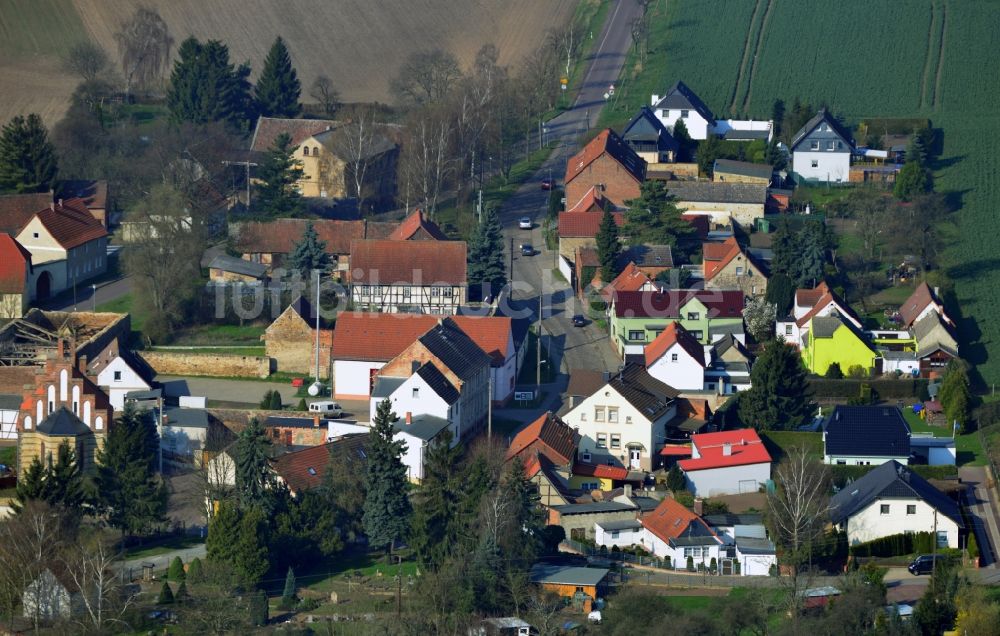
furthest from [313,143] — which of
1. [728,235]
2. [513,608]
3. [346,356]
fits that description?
[513,608]

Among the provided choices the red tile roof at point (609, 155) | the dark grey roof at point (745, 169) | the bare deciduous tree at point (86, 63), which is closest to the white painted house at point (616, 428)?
the red tile roof at point (609, 155)

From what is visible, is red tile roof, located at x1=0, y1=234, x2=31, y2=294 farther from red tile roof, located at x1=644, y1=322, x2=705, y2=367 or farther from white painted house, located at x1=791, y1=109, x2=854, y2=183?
white painted house, located at x1=791, y1=109, x2=854, y2=183

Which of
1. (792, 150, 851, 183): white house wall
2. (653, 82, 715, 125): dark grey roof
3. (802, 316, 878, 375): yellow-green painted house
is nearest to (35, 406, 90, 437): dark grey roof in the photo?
(802, 316, 878, 375): yellow-green painted house

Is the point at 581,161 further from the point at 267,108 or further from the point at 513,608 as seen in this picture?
the point at 513,608

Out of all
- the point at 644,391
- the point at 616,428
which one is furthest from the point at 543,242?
the point at 616,428

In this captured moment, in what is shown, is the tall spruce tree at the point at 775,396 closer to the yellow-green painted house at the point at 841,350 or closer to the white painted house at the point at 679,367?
the white painted house at the point at 679,367
